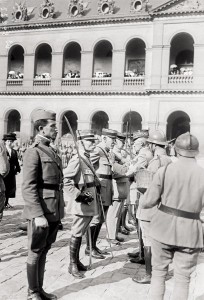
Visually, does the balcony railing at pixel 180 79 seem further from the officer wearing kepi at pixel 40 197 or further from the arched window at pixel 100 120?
the officer wearing kepi at pixel 40 197

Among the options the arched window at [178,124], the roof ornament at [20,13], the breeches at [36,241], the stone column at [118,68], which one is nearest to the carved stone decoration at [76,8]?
the roof ornament at [20,13]

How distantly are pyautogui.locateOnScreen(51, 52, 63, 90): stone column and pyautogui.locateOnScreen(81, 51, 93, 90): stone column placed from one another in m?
1.74

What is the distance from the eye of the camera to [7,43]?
28984mm

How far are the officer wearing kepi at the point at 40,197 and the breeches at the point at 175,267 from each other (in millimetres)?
1211

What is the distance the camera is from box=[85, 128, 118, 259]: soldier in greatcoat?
6215mm

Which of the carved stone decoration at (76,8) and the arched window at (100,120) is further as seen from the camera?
the arched window at (100,120)

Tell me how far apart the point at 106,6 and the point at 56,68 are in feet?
18.7

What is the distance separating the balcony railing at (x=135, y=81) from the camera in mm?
25328

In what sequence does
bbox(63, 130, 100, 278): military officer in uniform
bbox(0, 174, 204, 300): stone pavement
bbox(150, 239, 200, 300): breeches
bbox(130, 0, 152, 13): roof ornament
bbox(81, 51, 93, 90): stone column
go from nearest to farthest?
bbox(150, 239, 200, 300): breeches < bbox(0, 174, 204, 300): stone pavement < bbox(63, 130, 100, 278): military officer in uniform < bbox(130, 0, 152, 13): roof ornament < bbox(81, 51, 93, 90): stone column

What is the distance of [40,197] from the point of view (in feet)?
13.5

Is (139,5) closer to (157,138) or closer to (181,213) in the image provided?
(157,138)

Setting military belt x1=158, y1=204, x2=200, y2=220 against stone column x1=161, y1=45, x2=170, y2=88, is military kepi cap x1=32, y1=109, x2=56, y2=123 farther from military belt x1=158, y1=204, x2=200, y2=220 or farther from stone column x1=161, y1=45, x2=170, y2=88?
stone column x1=161, y1=45, x2=170, y2=88

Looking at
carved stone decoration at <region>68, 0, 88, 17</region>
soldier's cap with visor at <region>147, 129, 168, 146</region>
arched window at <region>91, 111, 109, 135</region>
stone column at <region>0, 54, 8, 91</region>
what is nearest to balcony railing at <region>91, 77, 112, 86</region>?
arched window at <region>91, 111, 109, 135</region>

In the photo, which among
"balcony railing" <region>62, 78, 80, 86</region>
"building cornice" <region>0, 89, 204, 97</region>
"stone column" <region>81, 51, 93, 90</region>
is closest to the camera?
"building cornice" <region>0, 89, 204, 97</region>
